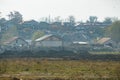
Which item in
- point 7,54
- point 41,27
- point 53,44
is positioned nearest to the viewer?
point 7,54

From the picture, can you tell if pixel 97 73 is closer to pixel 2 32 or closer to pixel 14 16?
pixel 2 32

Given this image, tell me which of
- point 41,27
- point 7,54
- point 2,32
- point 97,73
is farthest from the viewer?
point 41,27

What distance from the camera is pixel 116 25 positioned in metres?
105

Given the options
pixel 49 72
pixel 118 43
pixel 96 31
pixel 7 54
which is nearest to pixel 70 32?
pixel 96 31

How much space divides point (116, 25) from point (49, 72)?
78.8 meters

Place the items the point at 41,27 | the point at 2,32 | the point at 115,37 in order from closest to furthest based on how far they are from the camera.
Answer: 1. the point at 115,37
2. the point at 2,32
3. the point at 41,27

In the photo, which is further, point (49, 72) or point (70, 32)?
point (70, 32)

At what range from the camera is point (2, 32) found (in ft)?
389

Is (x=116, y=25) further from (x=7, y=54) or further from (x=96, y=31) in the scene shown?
(x=7, y=54)

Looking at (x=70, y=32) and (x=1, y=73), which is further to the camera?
(x=70, y=32)

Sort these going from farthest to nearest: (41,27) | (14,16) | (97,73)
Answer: (14,16), (41,27), (97,73)

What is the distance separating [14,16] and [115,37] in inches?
1971

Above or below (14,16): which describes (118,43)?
below

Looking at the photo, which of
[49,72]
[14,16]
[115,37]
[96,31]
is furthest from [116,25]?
[49,72]
